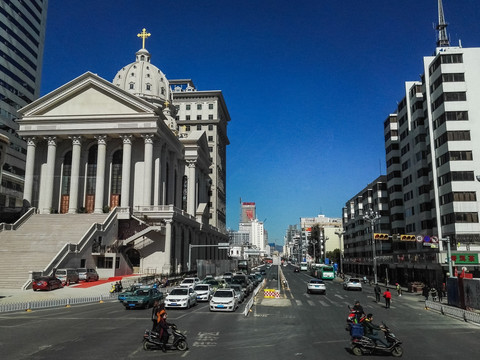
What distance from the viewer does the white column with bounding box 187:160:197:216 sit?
85.3 meters

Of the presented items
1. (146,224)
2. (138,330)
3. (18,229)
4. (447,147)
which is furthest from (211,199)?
(138,330)

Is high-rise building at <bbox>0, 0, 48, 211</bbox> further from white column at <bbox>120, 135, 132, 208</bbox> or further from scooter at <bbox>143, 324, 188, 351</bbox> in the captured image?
scooter at <bbox>143, 324, 188, 351</bbox>

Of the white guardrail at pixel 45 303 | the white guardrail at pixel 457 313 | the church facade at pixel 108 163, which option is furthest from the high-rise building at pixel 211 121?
the white guardrail at pixel 457 313

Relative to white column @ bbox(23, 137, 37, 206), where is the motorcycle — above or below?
below

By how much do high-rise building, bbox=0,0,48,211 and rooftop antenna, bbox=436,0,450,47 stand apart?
264 ft

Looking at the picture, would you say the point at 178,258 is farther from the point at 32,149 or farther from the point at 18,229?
the point at 32,149

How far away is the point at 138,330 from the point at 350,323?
9534 millimetres

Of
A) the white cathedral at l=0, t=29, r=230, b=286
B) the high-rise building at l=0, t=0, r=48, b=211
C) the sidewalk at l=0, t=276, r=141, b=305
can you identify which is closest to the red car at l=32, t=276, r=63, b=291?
the sidewalk at l=0, t=276, r=141, b=305

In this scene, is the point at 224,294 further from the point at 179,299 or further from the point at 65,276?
the point at 65,276

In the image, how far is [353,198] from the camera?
372 ft

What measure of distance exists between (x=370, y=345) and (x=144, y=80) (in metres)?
89.5

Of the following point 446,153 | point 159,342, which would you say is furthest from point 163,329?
point 446,153

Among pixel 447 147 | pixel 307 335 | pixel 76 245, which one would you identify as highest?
pixel 447 147

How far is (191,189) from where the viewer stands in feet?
282
